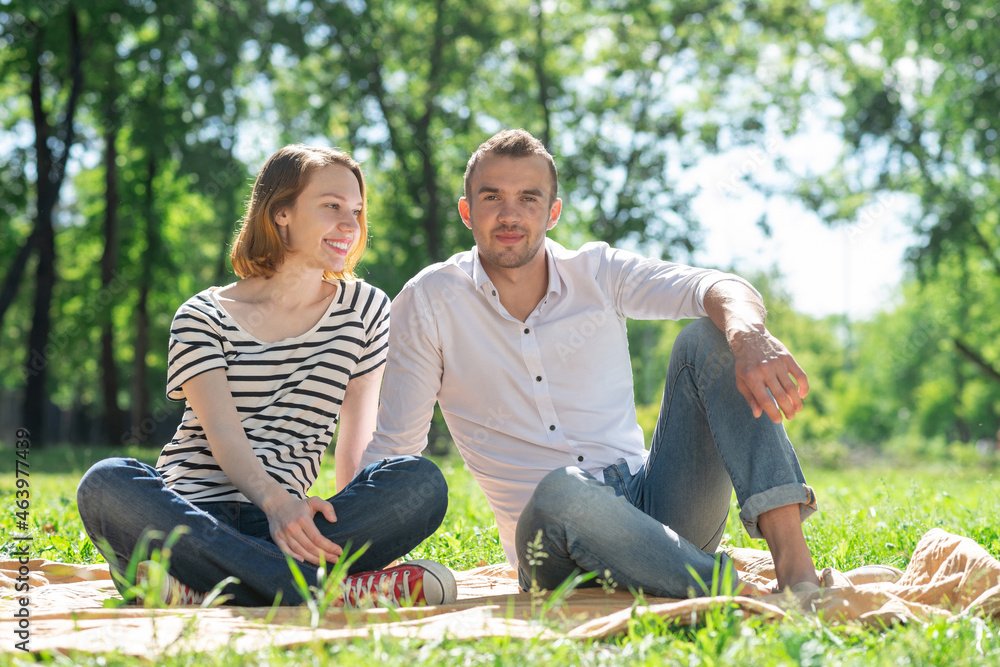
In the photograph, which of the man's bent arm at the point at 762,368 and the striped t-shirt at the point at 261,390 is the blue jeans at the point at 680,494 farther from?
the striped t-shirt at the point at 261,390

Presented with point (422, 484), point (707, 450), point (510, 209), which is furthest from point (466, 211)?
point (707, 450)

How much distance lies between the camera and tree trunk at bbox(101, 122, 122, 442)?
1806 centimetres

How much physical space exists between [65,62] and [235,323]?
50.6 feet

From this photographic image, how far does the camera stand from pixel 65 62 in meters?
15.9

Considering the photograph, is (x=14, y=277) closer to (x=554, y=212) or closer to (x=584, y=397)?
(x=554, y=212)

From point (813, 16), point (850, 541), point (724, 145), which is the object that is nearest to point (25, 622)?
point (850, 541)

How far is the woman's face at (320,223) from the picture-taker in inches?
128

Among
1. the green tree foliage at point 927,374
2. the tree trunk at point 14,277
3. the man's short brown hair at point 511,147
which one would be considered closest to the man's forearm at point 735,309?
the man's short brown hair at point 511,147

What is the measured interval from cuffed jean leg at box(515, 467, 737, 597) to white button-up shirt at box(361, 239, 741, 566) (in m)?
0.57

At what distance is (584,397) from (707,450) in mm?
524

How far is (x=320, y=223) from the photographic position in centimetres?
324

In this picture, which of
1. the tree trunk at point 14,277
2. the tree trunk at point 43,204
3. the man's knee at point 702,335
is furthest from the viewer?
the tree trunk at point 43,204

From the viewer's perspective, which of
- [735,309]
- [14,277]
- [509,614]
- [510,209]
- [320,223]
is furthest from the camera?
[14,277]

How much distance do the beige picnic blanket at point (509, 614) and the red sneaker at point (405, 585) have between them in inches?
3.3
